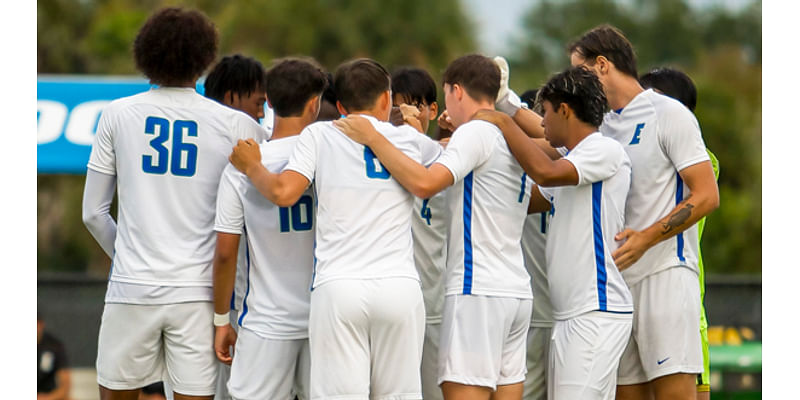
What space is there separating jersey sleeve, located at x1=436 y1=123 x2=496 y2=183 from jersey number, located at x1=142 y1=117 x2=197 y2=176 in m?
1.43

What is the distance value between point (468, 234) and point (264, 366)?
1366 millimetres

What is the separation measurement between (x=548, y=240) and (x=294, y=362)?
1.68 m

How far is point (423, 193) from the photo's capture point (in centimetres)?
535

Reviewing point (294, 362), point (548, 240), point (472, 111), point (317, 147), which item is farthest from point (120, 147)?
point (548, 240)

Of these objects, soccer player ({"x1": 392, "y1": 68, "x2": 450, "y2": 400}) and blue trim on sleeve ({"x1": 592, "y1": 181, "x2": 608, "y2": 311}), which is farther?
soccer player ({"x1": 392, "y1": 68, "x2": 450, "y2": 400})

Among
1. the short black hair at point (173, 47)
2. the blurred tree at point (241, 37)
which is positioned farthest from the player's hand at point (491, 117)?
the blurred tree at point (241, 37)

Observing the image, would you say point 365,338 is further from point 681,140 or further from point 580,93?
point 681,140

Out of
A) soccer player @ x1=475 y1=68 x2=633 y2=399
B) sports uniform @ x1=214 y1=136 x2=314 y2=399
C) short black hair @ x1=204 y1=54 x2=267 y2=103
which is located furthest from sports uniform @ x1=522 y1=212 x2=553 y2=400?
short black hair @ x1=204 y1=54 x2=267 y2=103

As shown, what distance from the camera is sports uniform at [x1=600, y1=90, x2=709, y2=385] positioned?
5.91 m

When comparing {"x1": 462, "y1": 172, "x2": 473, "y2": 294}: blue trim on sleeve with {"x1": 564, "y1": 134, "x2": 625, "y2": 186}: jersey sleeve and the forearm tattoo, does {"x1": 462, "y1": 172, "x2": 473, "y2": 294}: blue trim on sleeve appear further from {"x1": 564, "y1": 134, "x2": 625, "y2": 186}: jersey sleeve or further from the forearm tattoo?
the forearm tattoo

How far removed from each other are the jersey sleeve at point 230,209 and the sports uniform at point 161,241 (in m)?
0.22

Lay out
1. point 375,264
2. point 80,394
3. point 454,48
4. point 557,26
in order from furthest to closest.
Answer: point 557,26 → point 454,48 → point 80,394 → point 375,264

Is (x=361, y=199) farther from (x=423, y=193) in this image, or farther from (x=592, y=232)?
(x=592, y=232)

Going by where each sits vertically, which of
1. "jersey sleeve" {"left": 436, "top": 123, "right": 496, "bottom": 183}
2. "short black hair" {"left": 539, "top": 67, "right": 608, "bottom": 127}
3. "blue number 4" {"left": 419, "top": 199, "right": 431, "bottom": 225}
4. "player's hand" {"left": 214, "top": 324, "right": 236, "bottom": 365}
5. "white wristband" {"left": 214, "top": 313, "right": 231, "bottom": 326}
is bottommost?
"player's hand" {"left": 214, "top": 324, "right": 236, "bottom": 365}
